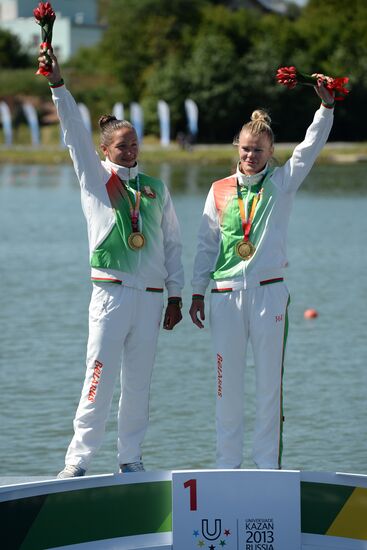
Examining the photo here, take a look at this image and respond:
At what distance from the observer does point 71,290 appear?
60.9 feet

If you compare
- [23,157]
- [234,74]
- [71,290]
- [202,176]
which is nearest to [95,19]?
[234,74]

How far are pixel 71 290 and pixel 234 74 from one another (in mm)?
48914

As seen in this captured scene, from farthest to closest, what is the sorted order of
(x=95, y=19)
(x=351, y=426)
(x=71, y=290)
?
(x=95, y=19) < (x=71, y=290) < (x=351, y=426)

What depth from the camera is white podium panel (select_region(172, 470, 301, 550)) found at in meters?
5.52

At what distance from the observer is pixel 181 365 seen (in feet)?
42.5

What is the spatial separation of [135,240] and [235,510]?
1613mm

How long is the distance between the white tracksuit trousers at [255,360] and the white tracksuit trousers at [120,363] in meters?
0.35

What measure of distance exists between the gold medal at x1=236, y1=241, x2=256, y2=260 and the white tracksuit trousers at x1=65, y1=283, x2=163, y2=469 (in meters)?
0.47

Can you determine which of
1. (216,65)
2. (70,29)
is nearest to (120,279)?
(216,65)

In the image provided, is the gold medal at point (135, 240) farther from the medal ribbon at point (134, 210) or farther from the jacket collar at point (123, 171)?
the jacket collar at point (123, 171)

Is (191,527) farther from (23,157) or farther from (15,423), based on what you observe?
(23,157)

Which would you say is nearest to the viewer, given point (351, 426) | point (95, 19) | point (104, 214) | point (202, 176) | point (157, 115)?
point (104, 214)

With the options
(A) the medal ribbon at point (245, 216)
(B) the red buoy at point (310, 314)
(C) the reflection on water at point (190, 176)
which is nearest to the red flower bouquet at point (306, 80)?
(A) the medal ribbon at point (245, 216)

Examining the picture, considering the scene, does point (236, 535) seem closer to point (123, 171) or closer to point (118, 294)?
point (118, 294)
